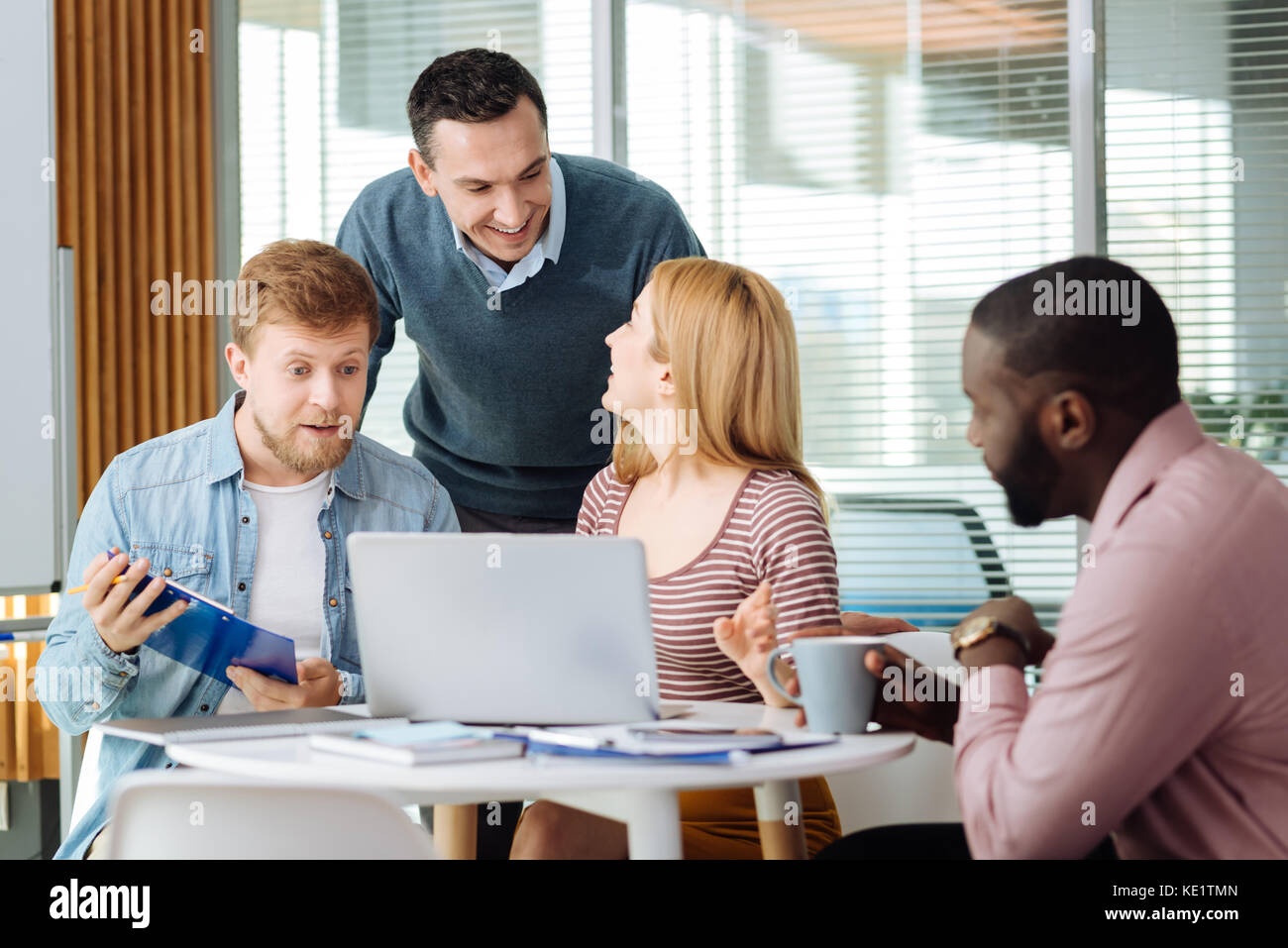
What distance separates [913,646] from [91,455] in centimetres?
276

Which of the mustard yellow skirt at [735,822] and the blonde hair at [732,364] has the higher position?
the blonde hair at [732,364]

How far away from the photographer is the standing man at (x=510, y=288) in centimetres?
261

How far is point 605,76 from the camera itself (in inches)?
161

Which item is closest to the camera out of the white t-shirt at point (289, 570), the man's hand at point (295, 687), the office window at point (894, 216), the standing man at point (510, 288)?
the man's hand at point (295, 687)

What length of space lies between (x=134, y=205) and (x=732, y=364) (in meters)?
2.64

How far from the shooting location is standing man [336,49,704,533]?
264cm

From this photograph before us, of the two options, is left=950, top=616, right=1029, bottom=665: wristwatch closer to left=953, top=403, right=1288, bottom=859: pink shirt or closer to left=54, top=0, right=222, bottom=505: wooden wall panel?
left=953, top=403, right=1288, bottom=859: pink shirt

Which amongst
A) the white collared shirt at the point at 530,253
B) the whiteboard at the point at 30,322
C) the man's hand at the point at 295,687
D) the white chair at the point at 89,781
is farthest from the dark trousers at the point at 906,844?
the whiteboard at the point at 30,322

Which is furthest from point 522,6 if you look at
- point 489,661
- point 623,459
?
point 489,661

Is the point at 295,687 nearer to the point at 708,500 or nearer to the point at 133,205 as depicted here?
the point at 708,500

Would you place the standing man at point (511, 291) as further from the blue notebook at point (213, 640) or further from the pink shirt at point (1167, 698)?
the pink shirt at point (1167, 698)

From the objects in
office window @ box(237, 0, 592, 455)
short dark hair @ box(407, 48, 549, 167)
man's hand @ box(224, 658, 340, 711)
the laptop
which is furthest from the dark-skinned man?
office window @ box(237, 0, 592, 455)

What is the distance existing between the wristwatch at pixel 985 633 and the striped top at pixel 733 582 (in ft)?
1.70

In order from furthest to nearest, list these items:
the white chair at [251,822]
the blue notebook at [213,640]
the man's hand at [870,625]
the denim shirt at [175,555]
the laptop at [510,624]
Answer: the man's hand at [870,625], the denim shirt at [175,555], the blue notebook at [213,640], the laptop at [510,624], the white chair at [251,822]
